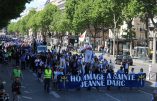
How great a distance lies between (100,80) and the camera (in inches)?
1174

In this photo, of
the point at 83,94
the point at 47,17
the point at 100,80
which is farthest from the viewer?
the point at 47,17

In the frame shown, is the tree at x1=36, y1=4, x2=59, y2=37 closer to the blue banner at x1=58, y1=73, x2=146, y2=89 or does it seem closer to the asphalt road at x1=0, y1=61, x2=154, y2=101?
the asphalt road at x1=0, y1=61, x2=154, y2=101

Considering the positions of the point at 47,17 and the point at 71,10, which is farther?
the point at 47,17

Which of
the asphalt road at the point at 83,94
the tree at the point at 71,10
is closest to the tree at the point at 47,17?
the tree at the point at 71,10

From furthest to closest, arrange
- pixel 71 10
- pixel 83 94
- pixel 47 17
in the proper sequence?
1. pixel 47 17
2. pixel 71 10
3. pixel 83 94

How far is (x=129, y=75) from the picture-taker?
30.5 meters

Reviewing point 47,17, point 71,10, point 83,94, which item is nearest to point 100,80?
point 83,94

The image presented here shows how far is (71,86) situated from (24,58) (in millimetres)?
→ 15017

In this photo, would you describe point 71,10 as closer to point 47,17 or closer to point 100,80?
point 47,17

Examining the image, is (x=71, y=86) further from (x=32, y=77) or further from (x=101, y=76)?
(x=32, y=77)

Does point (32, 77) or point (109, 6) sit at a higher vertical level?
point (109, 6)

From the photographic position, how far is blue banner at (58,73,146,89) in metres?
28.9

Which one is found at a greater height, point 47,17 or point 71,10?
point 47,17

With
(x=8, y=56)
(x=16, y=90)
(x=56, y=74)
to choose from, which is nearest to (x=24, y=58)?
(x=8, y=56)
